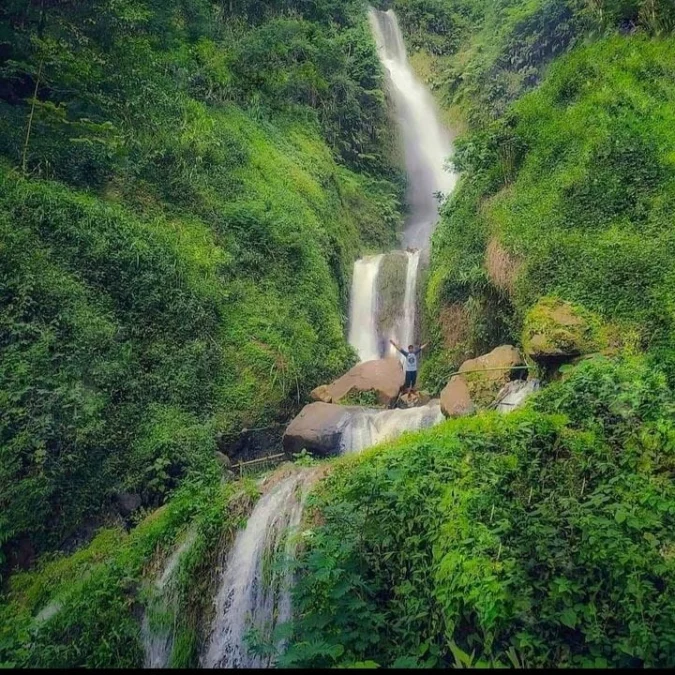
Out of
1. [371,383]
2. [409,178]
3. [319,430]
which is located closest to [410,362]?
[371,383]

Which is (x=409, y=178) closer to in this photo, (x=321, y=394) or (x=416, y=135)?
(x=416, y=135)

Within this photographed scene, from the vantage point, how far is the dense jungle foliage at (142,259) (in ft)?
31.3

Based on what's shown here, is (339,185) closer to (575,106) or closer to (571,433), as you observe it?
(575,106)

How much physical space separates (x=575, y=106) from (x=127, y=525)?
11620 millimetres

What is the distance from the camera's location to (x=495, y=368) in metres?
10.2

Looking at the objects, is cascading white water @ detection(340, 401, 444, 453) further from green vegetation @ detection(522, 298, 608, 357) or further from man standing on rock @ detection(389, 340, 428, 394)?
green vegetation @ detection(522, 298, 608, 357)

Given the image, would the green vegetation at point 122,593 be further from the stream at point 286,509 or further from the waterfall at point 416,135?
the waterfall at point 416,135

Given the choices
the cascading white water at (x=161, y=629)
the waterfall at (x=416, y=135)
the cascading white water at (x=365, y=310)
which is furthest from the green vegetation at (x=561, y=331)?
the waterfall at (x=416, y=135)

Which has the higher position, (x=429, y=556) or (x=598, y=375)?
(x=598, y=375)

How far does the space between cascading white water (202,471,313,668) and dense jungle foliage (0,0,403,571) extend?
2556 mm

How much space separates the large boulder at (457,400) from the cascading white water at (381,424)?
1.33ft

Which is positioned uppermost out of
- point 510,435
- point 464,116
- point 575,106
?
point 464,116

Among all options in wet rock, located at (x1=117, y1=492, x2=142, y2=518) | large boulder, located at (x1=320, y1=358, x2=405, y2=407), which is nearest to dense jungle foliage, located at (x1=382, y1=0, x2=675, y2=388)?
large boulder, located at (x1=320, y1=358, x2=405, y2=407)

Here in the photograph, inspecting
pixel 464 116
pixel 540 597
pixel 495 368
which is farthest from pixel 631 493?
pixel 464 116
